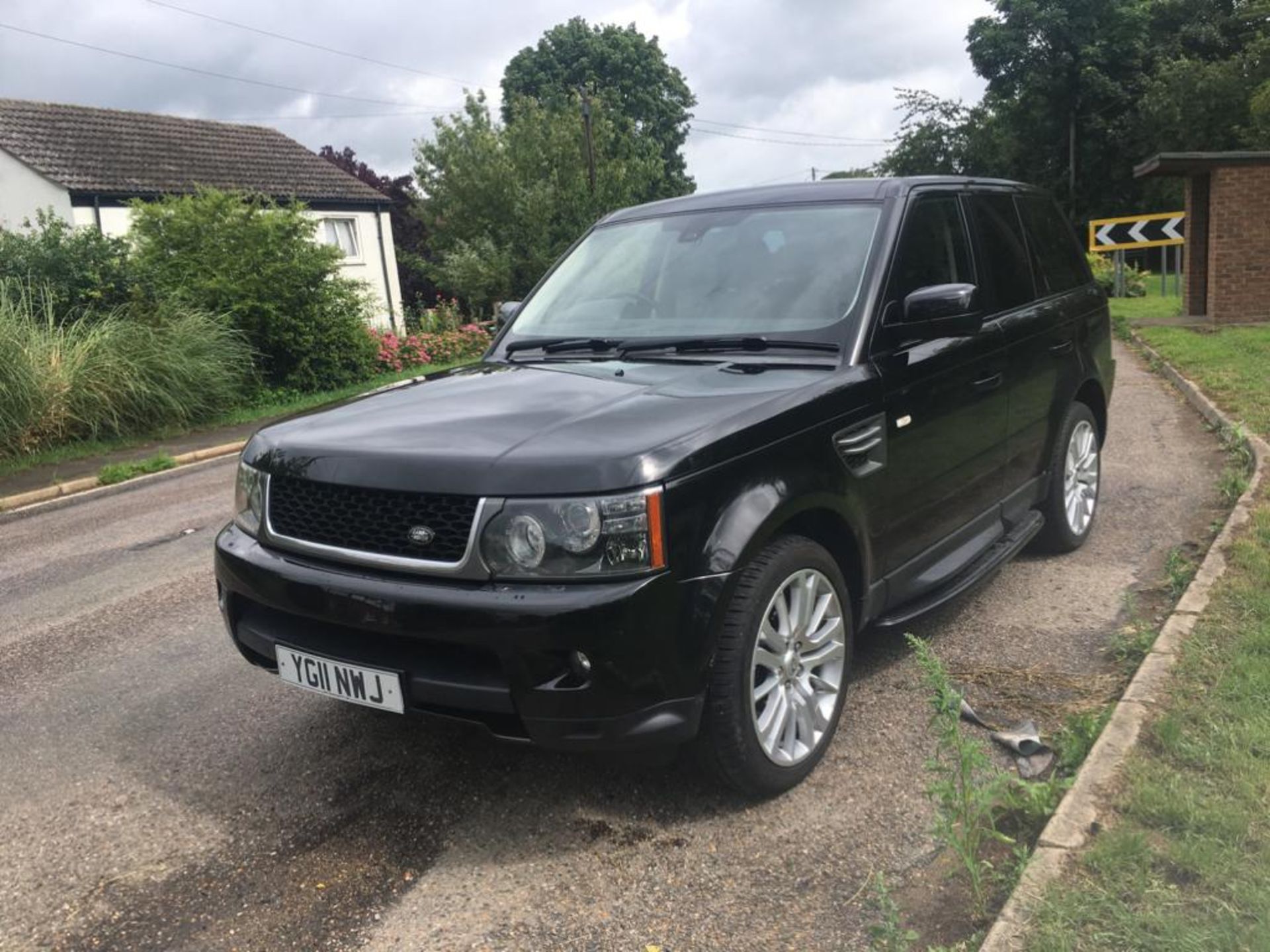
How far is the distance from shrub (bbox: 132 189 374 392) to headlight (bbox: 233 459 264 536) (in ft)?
42.3

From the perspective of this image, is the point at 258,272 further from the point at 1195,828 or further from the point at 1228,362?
the point at 1195,828

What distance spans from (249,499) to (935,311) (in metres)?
2.47

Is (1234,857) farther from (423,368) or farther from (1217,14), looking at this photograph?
(1217,14)

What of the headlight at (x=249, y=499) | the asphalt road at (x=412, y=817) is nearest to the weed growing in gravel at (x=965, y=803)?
the asphalt road at (x=412, y=817)

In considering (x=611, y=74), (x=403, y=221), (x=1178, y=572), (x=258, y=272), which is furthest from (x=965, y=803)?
(x=611, y=74)

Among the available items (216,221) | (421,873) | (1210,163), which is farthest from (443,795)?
(1210,163)

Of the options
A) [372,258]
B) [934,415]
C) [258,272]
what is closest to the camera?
[934,415]

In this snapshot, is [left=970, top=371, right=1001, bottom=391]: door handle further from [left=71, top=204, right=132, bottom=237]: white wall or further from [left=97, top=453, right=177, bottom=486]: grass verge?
[left=71, top=204, right=132, bottom=237]: white wall

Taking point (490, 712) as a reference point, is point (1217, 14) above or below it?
above

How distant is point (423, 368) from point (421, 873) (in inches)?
680

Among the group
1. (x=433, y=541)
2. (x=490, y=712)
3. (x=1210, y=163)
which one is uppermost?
(x=1210, y=163)

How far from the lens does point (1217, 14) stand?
144 feet

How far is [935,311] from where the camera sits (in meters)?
3.71

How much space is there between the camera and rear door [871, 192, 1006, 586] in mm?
3711
